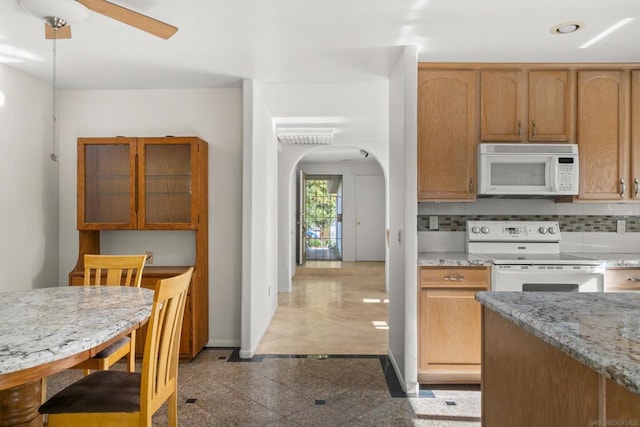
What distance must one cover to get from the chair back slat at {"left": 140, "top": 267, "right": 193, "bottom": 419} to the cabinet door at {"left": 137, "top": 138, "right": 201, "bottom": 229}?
1.67 m

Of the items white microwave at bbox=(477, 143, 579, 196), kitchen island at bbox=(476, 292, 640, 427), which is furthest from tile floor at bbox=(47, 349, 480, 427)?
white microwave at bbox=(477, 143, 579, 196)

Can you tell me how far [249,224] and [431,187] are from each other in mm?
1517

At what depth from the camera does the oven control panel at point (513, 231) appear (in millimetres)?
3148

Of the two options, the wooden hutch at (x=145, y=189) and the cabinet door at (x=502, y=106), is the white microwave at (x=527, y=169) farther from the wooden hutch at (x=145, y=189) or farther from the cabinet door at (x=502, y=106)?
the wooden hutch at (x=145, y=189)

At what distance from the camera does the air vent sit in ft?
17.1

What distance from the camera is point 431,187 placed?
9.43 feet

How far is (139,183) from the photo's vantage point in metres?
3.23

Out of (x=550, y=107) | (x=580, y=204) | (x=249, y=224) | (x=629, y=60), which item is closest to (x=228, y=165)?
(x=249, y=224)

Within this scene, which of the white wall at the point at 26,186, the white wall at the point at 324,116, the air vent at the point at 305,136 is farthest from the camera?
the air vent at the point at 305,136

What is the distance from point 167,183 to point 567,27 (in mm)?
3110

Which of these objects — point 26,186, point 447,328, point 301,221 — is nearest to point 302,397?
point 447,328

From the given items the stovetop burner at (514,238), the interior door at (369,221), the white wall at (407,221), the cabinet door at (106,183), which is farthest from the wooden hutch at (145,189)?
the interior door at (369,221)

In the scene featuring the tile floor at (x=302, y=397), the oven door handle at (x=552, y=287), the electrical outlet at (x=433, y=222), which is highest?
the electrical outlet at (x=433, y=222)

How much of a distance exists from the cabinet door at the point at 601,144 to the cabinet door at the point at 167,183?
10.0 ft
